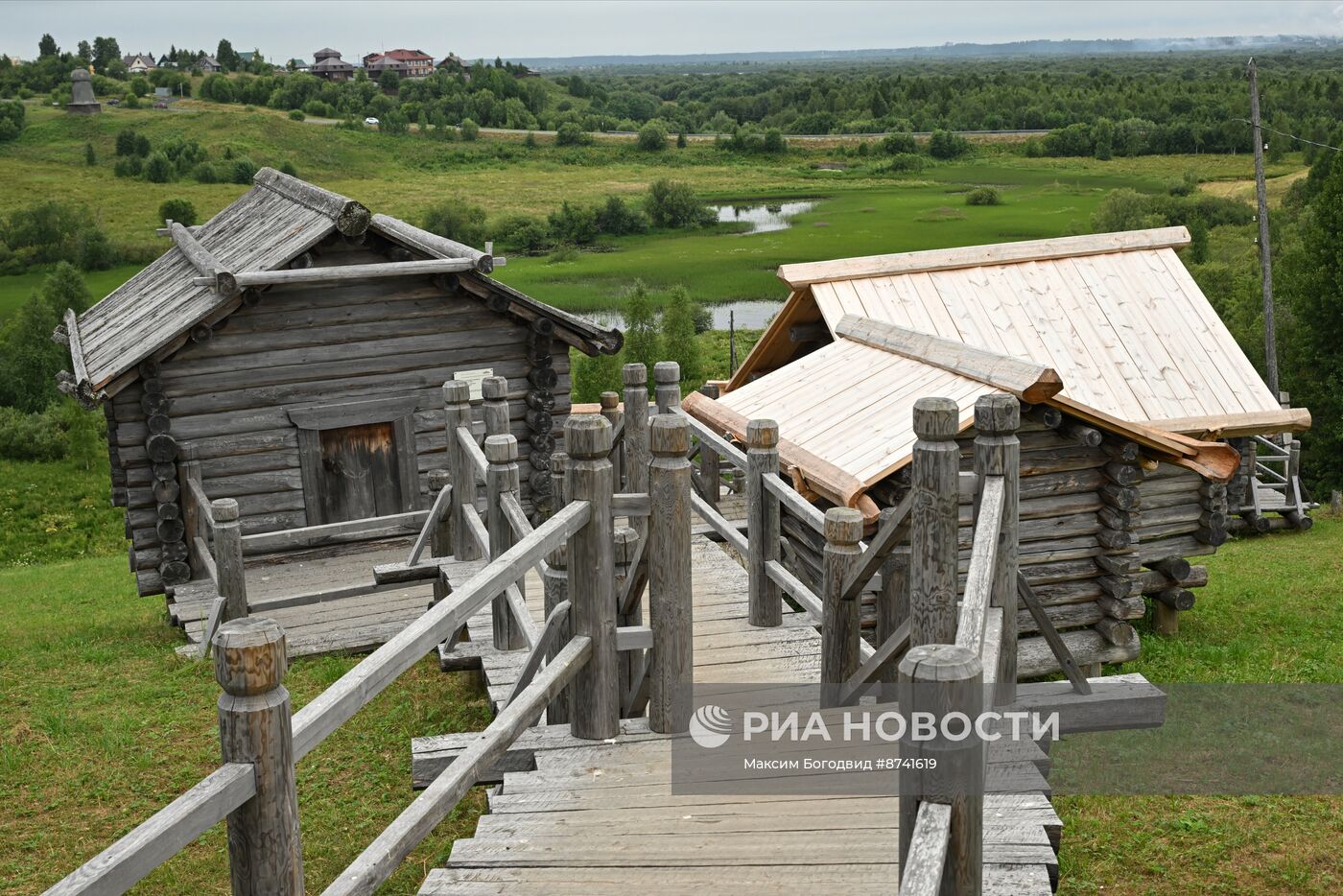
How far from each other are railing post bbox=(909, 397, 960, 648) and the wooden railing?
86 centimetres

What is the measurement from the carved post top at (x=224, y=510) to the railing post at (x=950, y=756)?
8.05 metres

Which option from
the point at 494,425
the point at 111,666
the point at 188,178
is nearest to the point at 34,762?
the point at 111,666

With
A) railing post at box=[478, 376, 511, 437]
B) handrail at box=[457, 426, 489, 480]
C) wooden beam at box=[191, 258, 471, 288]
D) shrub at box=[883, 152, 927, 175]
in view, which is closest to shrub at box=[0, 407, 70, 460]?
wooden beam at box=[191, 258, 471, 288]

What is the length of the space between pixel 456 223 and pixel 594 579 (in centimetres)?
7211

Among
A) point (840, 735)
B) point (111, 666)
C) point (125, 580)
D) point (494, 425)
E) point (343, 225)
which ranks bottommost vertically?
point (125, 580)

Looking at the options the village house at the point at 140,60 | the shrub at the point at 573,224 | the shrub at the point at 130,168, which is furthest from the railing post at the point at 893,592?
the village house at the point at 140,60

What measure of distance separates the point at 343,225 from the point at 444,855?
820cm

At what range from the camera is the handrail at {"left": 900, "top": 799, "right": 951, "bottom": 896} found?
2.66 metres

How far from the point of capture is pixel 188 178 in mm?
90688

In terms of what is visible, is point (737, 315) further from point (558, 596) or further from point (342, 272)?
point (558, 596)

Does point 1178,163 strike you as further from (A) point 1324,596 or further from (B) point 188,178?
(A) point 1324,596

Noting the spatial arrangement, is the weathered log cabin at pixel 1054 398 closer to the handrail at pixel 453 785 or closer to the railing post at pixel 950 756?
the handrail at pixel 453 785

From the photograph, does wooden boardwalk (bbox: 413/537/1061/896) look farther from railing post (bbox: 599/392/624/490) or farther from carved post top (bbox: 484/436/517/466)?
railing post (bbox: 599/392/624/490)

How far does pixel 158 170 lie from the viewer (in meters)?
90.0
